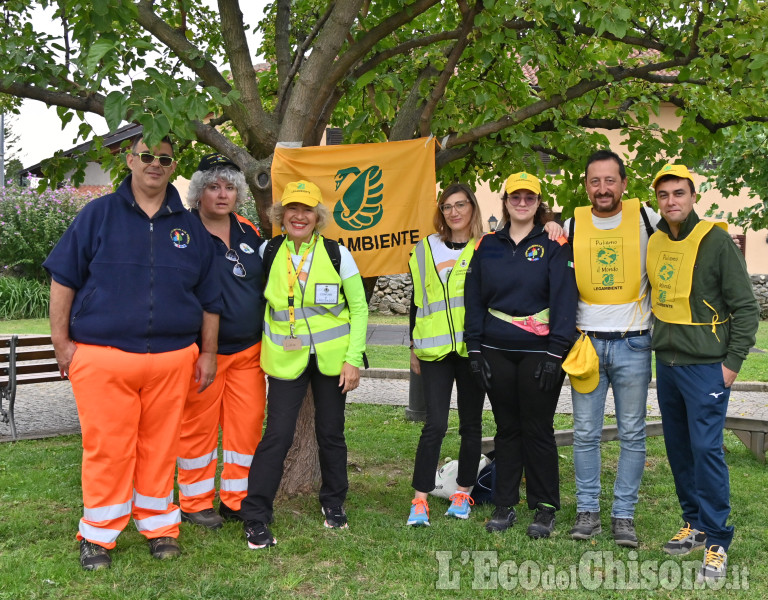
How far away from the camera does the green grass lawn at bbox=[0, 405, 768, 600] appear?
148 inches

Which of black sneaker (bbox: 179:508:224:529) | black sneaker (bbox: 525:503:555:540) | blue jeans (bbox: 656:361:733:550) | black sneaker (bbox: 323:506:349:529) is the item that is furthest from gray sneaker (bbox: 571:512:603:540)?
black sneaker (bbox: 179:508:224:529)

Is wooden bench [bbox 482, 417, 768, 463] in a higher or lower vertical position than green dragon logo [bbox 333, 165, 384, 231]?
lower

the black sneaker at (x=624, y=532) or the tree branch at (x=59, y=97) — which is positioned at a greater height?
the tree branch at (x=59, y=97)

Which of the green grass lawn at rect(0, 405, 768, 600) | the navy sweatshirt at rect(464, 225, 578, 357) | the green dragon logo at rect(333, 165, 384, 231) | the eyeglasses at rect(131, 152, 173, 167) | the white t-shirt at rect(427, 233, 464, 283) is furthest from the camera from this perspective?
the green dragon logo at rect(333, 165, 384, 231)

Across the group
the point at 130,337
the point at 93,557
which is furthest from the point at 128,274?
the point at 93,557

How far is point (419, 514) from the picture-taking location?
15.4ft

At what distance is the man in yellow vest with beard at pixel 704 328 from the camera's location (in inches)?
156

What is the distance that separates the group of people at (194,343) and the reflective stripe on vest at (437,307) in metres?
0.43

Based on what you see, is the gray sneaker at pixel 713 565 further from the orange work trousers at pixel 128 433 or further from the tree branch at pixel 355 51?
the tree branch at pixel 355 51

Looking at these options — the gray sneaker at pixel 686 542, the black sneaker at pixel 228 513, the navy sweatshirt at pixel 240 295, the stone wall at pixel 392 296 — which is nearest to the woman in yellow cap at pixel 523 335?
the gray sneaker at pixel 686 542

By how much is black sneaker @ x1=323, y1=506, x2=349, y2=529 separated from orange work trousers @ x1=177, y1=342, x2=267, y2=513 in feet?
1.69

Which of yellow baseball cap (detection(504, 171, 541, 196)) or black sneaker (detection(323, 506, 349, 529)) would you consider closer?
yellow baseball cap (detection(504, 171, 541, 196))

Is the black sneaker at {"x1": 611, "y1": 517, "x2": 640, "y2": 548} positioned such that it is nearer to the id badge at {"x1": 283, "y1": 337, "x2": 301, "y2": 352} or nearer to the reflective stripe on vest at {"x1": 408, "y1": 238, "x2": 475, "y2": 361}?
the reflective stripe on vest at {"x1": 408, "y1": 238, "x2": 475, "y2": 361}

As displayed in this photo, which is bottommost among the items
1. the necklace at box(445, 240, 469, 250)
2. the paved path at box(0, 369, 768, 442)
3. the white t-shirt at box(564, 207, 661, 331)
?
the paved path at box(0, 369, 768, 442)
